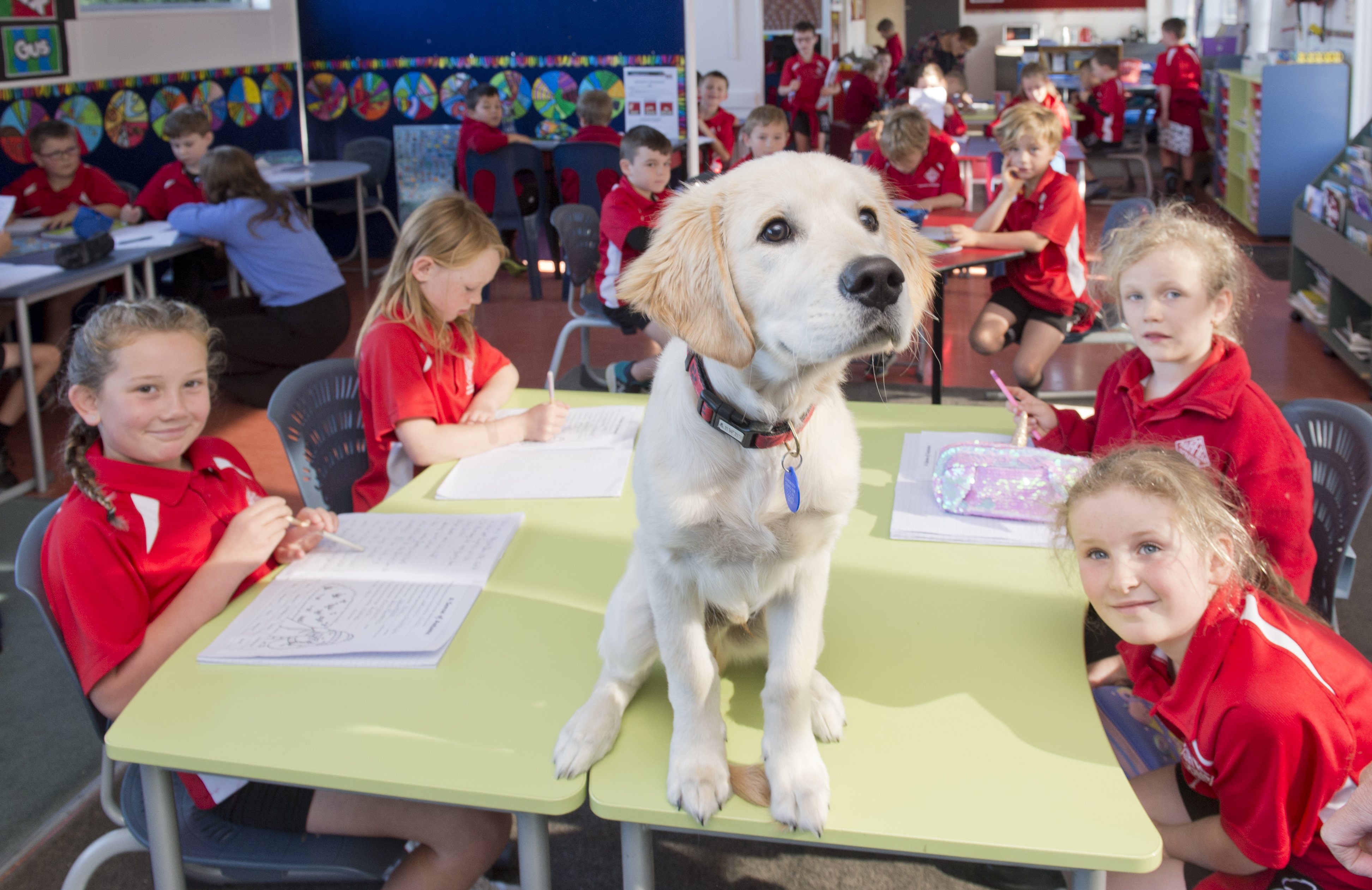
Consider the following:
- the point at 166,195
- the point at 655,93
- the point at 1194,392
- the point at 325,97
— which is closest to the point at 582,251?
the point at 655,93

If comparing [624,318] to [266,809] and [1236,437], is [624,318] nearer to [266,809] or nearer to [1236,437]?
[1236,437]

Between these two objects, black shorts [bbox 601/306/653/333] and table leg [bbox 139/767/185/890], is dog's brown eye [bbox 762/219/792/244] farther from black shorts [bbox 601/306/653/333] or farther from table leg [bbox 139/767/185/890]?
black shorts [bbox 601/306/653/333]

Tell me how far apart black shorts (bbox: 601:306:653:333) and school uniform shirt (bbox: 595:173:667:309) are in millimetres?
26

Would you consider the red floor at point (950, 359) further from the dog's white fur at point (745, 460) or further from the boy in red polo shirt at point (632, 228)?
the dog's white fur at point (745, 460)

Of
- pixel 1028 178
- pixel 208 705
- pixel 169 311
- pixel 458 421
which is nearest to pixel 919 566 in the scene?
pixel 208 705

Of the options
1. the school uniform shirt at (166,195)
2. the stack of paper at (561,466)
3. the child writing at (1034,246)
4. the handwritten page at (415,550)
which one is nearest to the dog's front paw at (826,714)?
the handwritten page at (415,550)

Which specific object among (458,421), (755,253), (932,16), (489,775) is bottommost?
(489,775)

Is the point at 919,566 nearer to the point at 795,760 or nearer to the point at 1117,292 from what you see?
the point at 795,760

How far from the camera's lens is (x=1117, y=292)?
1925mm

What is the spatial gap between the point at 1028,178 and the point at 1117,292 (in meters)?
2.30

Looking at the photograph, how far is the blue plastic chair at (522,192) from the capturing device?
647cm

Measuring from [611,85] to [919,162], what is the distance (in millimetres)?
2592

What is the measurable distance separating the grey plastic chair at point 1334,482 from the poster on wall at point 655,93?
4.91m

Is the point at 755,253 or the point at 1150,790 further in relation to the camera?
the point at 1150,790
